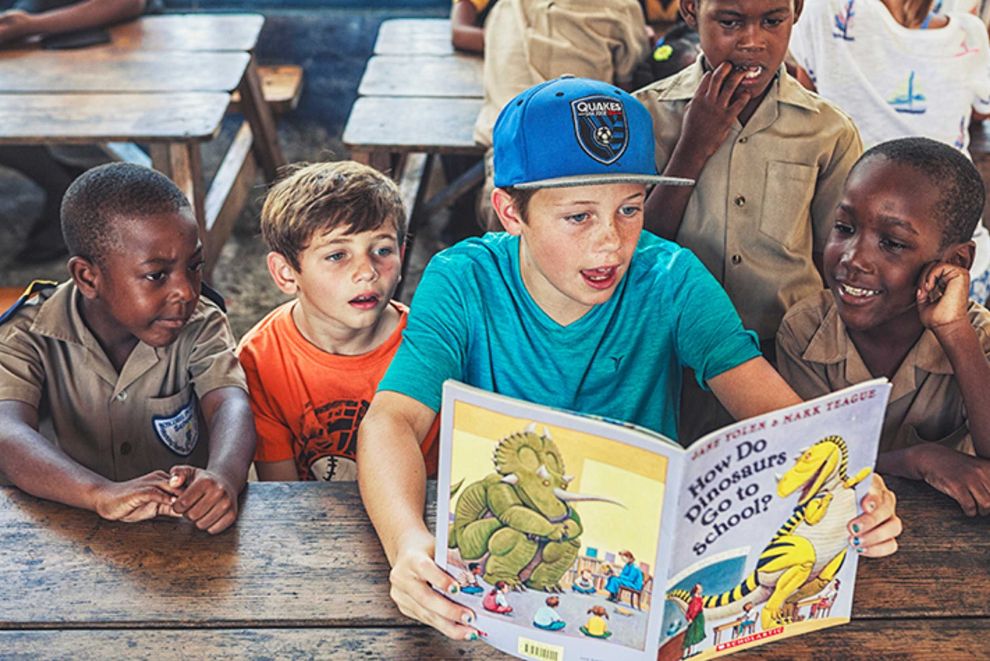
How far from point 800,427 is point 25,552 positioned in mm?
958

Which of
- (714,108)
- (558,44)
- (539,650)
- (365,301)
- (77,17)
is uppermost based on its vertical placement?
(77,17)

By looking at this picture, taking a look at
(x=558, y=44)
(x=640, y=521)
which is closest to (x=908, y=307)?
(x=640, y=521)

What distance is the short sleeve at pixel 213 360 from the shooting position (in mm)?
1739

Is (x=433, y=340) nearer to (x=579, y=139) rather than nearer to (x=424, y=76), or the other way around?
(x=579, y=139)

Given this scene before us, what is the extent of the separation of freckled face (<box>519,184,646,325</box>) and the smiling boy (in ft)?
1.76

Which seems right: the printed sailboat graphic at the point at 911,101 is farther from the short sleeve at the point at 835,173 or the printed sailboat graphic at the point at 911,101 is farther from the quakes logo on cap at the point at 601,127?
the quakes logo on cap at the point at 601,127

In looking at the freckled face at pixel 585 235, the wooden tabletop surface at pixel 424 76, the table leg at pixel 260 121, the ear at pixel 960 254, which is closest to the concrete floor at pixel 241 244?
the table leg at pixel 260 121

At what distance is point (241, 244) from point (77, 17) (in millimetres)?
1104

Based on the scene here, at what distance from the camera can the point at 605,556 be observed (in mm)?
1091

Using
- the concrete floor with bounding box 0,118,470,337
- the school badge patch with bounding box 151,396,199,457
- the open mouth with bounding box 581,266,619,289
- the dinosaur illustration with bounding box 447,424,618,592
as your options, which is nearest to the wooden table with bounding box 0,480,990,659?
the dinosaur illustration with bounding box 447,424,618,592

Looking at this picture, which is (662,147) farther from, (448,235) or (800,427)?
(448,235)

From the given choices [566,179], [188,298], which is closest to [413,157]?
[188,298]

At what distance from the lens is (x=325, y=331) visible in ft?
6.23

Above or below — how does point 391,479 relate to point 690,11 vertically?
below
